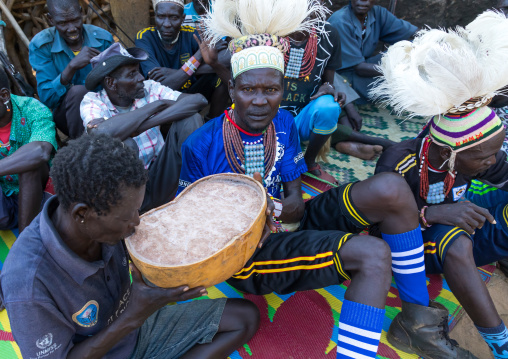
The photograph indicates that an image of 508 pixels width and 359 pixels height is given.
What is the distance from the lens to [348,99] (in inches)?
154

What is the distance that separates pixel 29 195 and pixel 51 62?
1.33 metres

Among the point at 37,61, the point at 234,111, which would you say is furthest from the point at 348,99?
the point at 37,61

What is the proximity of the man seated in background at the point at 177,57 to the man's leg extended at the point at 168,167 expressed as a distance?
0.81 meters

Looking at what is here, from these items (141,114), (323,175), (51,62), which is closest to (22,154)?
(141,114)

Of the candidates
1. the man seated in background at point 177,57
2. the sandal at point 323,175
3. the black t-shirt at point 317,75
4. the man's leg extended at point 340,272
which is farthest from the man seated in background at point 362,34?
the man's leg extended at point 340,272

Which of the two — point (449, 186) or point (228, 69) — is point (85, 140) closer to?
point (449, 186)

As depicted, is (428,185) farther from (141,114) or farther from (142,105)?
(142,105)

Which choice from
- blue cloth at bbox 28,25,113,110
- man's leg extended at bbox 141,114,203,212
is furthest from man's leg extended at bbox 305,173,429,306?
blue cloth at bbox 28,25,113,110

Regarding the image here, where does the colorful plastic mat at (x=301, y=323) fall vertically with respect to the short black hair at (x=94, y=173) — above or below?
below

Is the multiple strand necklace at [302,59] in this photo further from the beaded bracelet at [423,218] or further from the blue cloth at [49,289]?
the blue cloth at [49,289]

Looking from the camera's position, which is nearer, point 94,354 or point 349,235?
point 94,354

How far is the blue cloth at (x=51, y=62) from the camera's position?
10.2 ft

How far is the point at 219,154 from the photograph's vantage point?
2.13 metres

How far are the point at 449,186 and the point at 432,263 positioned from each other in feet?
1.45
